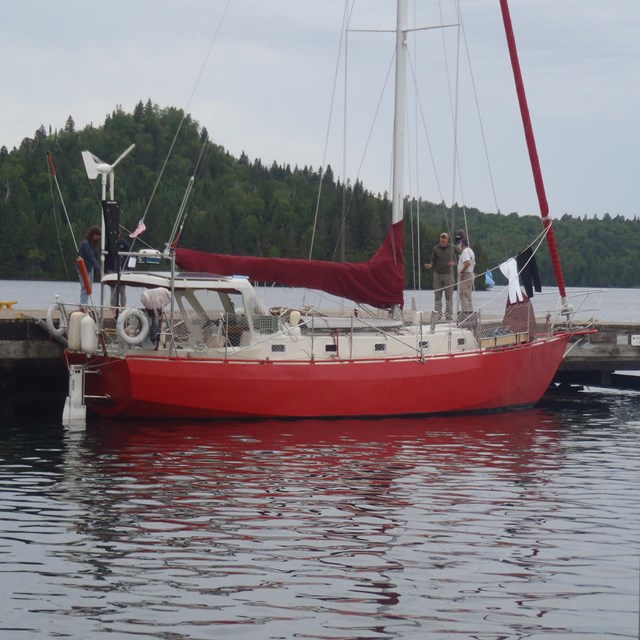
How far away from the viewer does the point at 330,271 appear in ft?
73.8

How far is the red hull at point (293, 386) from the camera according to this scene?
20656 millimetres

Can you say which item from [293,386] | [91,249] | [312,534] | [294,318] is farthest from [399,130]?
[312,534]

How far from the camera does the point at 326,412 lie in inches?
864

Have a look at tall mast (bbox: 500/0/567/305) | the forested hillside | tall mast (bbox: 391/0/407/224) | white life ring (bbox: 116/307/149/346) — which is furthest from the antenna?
the forested hillside

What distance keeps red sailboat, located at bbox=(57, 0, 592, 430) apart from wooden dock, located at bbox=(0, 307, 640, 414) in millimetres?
660

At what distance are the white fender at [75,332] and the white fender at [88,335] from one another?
246mm

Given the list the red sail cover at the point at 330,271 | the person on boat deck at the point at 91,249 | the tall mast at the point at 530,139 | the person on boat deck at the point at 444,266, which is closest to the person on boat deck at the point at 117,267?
the red sail cover at the point at 330,271

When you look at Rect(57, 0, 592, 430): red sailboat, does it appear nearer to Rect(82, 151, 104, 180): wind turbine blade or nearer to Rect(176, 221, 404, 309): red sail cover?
Rect(176, 221, 404, 309): red sail cover

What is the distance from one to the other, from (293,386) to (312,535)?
8698 mm

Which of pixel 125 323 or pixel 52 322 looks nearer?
pixel 125 323

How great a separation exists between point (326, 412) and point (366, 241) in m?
25.8

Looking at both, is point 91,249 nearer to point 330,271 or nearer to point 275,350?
point 330,271

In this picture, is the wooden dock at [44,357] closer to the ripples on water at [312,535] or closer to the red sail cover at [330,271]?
the ripples on water at [312,535]

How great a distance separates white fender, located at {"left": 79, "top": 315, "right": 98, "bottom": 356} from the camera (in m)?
20.3
